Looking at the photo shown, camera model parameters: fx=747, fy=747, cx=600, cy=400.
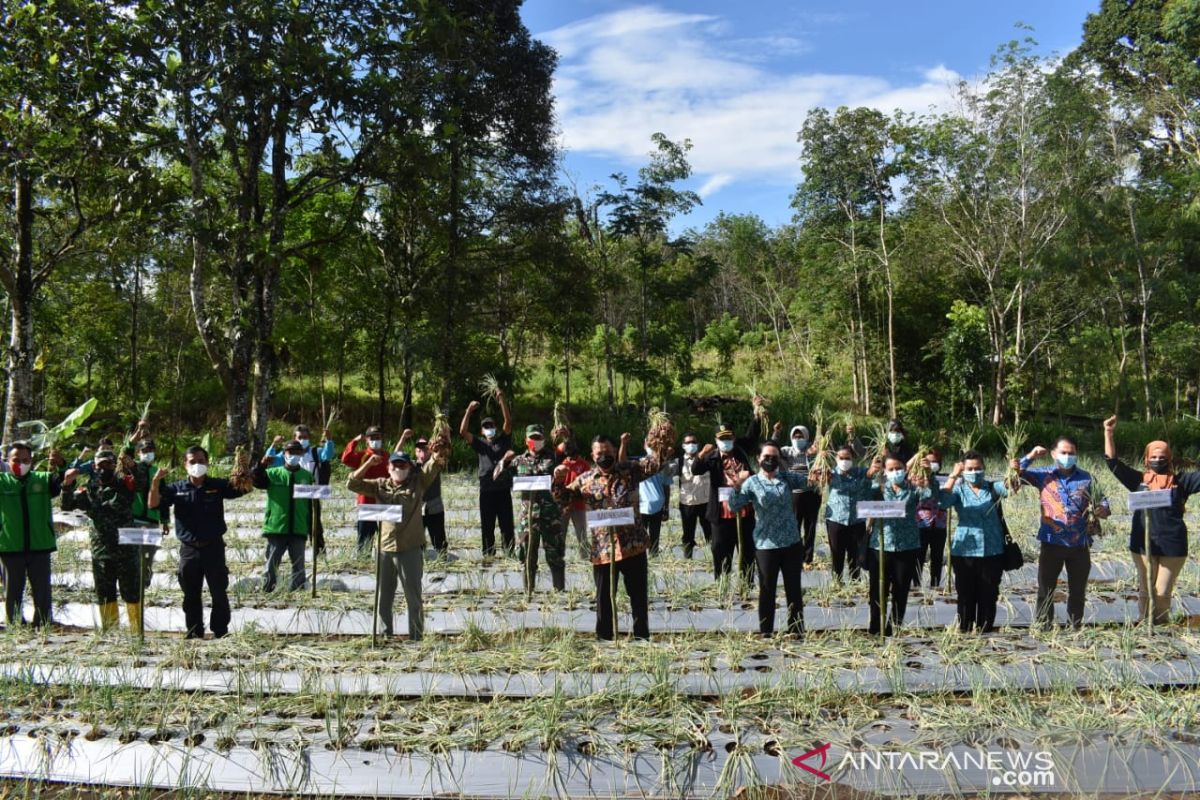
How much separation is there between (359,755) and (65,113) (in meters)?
11.8

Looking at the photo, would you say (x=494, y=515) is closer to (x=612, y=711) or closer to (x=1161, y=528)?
(x=612, y=711)

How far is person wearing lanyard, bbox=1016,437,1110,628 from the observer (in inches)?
224

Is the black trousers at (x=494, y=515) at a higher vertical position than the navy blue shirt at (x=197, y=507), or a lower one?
lower

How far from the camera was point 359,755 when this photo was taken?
3861 mm

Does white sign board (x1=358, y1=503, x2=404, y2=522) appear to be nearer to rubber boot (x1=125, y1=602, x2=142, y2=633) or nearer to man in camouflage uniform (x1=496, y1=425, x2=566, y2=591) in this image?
man in camouflage uniform (x1=496, y1=425, x2=566, y2=591)

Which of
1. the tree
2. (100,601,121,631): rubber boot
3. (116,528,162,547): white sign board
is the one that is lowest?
(100,601,121,631): rubber boot

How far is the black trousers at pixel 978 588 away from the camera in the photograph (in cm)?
557

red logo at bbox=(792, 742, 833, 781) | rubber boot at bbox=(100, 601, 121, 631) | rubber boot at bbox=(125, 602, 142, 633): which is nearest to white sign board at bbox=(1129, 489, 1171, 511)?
red logo at bbox=(792, 742, 833, 781)

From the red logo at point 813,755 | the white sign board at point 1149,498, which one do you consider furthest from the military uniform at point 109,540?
the white sign board at point 1149,498

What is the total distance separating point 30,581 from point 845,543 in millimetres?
7129

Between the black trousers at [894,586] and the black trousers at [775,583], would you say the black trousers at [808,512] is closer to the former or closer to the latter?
the black trousers at [894,586]

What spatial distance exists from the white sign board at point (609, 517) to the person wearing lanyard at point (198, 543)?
3008mm

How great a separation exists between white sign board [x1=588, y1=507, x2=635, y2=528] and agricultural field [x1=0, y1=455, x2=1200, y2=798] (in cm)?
83

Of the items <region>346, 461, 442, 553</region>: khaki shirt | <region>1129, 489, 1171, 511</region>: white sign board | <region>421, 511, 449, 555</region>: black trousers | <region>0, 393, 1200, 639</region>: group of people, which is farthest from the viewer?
<region>421, 511, 449, 555</region>: black trousers
